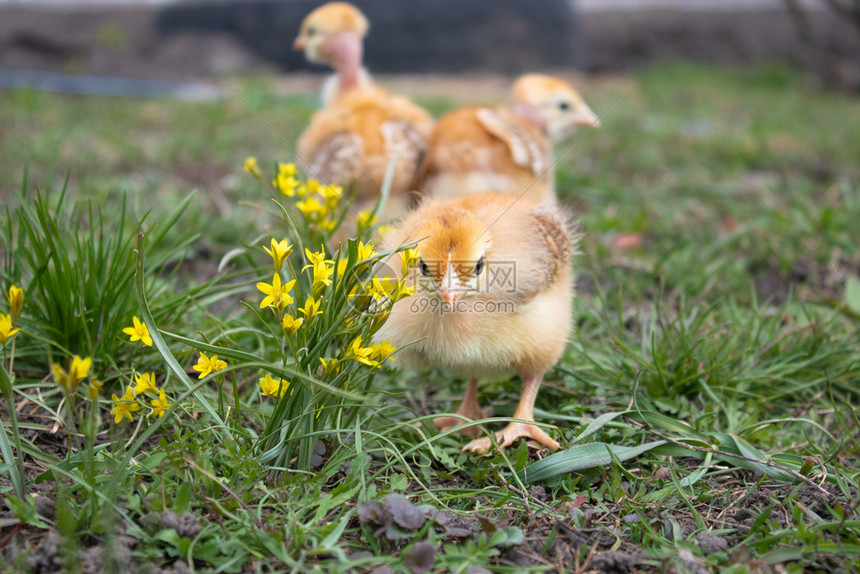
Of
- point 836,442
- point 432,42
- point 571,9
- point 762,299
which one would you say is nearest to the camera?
Result: point 836,442

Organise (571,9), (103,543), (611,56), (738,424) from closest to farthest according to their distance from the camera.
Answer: (103,543) → (738,424) → (571,9) → (611,56)

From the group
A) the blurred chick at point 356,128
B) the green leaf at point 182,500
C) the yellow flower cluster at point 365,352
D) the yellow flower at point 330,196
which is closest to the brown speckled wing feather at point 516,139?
the blurred chick at point 356,128

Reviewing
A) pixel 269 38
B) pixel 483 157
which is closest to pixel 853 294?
pixel 483 157

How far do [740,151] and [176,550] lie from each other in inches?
226

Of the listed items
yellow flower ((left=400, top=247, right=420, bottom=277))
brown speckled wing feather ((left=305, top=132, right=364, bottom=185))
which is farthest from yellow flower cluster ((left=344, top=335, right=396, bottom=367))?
brown speckled wing feather ((left=305, top=132, right=364, bottom=185))

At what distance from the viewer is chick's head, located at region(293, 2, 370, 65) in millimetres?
4297

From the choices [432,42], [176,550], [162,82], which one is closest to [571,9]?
[432,42]

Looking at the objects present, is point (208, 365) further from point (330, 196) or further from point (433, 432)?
point (330, 196)

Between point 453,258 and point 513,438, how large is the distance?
0.67m

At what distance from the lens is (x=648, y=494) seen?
2139 millimetres

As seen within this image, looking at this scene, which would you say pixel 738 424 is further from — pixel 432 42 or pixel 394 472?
pixel 432 42

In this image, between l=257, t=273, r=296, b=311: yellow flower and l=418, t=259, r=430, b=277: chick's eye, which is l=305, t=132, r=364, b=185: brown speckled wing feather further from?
l=257, t=273, r=296, b=311: yellow flower

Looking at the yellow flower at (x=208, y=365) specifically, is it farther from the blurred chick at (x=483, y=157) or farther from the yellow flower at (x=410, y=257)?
the blurred chick at (x=483, y=157)

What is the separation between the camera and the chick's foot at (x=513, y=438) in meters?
2.30
